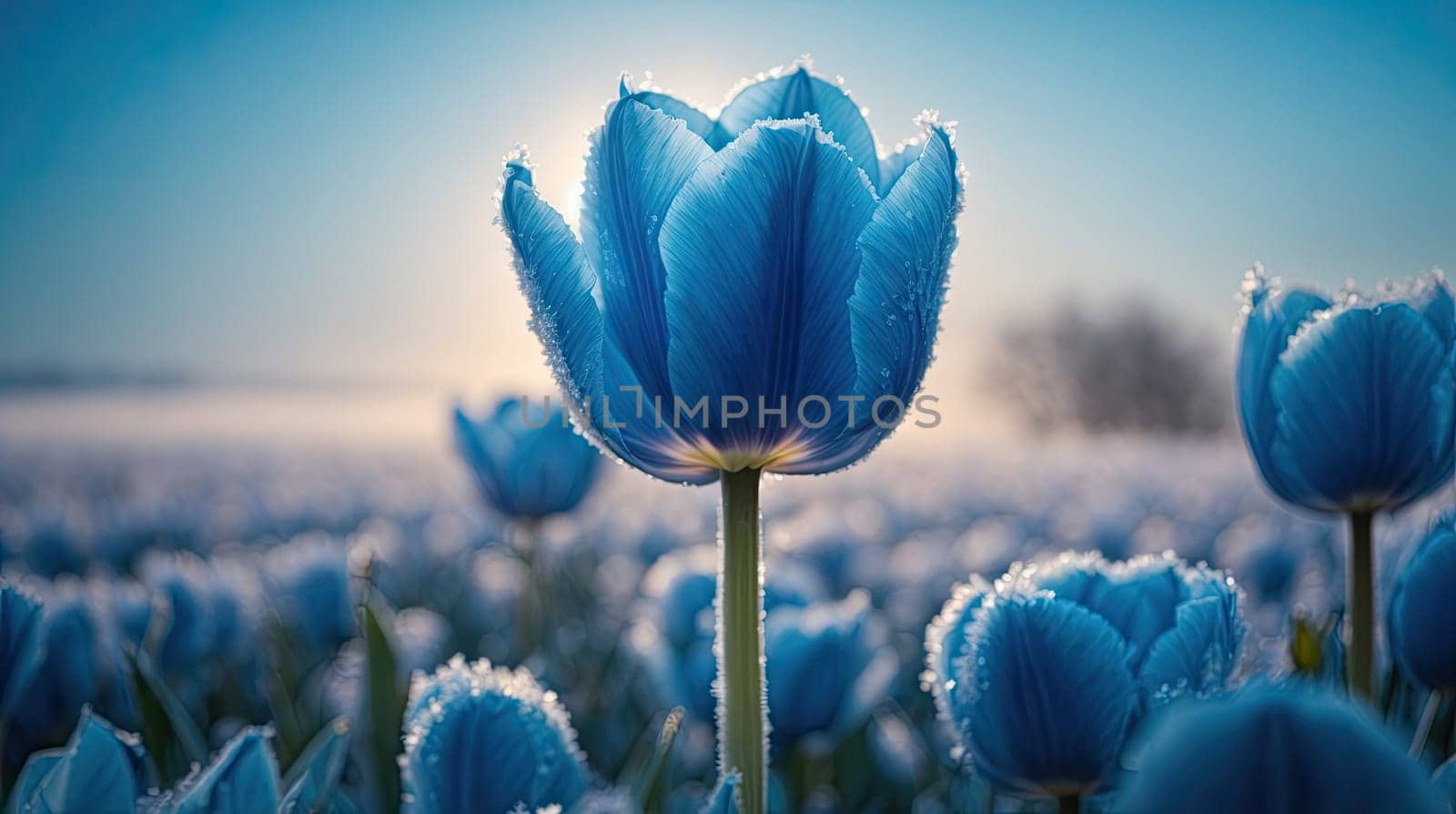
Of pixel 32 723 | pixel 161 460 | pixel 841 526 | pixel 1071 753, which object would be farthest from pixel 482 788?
pixel 161 460

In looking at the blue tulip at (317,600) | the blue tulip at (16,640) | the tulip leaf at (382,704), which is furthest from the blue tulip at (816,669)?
the blue tulip at (317,600)

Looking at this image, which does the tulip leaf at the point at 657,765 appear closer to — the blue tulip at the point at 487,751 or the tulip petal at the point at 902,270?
the blue tulip at the point at 487,751

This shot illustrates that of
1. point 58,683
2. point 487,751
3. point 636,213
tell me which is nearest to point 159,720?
point 58,683

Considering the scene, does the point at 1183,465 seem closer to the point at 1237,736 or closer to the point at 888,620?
the point at 888,620

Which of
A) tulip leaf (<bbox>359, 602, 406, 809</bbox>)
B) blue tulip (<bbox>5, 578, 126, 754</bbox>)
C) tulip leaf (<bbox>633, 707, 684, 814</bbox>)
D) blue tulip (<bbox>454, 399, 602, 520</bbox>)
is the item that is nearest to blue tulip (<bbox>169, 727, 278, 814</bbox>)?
tulip leaf (<bbox>633, 707, 684, 814</bbox>)

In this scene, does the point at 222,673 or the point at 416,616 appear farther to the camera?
the point at 416,616
